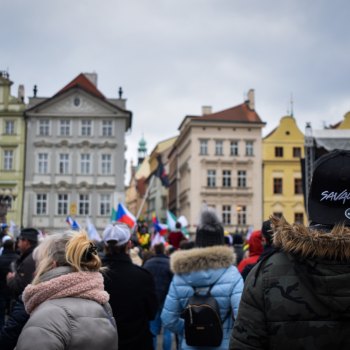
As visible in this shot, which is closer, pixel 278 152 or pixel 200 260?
pixel 200 260

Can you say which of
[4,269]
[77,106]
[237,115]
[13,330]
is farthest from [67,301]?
[237,115]

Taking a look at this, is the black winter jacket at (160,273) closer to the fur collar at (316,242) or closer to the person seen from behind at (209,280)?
the person seen from behind at (209,280)

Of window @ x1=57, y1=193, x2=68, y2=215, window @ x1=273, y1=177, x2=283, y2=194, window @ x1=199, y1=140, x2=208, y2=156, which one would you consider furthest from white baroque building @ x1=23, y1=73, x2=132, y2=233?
window @ x1=273, y1=177, x2=283, y2=194

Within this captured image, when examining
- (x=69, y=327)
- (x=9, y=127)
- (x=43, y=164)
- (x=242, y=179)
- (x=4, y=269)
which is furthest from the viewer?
(x=242, y=179)

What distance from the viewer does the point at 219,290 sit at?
17.1 ft

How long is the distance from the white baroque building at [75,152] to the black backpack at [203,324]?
1759 inches

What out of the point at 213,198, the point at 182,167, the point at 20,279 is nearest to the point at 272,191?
the point at 213,198

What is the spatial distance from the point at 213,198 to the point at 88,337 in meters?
51.7

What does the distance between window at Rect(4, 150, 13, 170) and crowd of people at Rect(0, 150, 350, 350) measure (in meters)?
46.4

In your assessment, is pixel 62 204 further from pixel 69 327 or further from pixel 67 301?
pixel 69 327

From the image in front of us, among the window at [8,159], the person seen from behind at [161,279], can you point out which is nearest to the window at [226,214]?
the window at [8,159]

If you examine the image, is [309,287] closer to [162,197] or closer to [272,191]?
[272,191]

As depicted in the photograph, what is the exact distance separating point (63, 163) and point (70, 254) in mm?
47900

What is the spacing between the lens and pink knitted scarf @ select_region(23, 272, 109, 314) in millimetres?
3180
